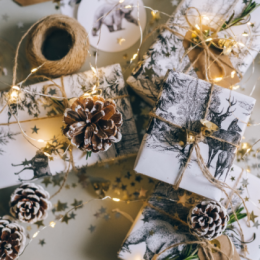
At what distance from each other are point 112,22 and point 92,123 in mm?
653

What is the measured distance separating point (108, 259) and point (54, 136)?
69cm

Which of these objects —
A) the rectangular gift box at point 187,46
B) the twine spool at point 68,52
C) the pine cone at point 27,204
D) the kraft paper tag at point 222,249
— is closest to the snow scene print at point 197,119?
the rectangular gift box at point 187,46

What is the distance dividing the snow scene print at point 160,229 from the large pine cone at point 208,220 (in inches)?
3.3

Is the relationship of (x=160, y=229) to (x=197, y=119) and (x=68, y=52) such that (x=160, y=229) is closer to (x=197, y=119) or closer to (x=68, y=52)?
(x=197, y=119)

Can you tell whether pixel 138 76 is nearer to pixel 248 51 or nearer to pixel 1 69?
pixel 248 51

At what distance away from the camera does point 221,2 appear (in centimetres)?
97

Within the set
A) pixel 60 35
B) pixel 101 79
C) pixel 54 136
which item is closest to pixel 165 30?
pixel 101 79

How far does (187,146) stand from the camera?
85cm

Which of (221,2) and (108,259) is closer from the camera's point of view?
(221,2)

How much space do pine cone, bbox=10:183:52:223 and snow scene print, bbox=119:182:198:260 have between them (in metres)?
0.40

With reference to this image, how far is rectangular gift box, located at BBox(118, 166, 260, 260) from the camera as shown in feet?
3.06

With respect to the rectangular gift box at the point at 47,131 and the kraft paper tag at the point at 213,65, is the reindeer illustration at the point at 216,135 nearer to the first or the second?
the kraft paper tag at the point at 213,65

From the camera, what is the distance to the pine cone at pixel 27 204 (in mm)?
932

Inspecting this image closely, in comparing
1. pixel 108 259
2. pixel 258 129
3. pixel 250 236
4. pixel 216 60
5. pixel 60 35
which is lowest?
pixel 108 259
